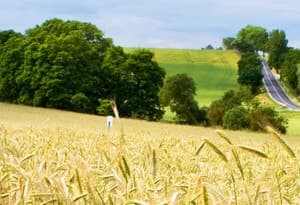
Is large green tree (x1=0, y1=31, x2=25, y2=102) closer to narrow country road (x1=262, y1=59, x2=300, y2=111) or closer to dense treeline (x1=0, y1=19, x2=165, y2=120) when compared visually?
dense treeline (x1=0, y1=19, x2=165, y2=120)

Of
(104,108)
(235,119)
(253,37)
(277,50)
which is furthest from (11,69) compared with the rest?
(253,37)

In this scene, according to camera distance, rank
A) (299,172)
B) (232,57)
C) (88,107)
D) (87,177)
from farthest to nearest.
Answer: (232,57) < (88,107) < (299,172) < (87,177)

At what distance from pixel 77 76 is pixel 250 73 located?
166ft

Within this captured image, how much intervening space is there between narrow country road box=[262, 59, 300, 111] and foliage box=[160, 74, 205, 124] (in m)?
26.8

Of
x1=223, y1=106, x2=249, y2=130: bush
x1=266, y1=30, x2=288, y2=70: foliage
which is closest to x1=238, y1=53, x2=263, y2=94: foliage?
x1=266, y1=30, x2=288, y2=70: foliage

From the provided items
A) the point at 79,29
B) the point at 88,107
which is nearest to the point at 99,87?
the point at 88,107

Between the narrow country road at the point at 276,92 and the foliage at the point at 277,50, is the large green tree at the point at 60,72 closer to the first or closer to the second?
the narrow country road at the point at 276,92

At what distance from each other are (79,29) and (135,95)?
44.0ft

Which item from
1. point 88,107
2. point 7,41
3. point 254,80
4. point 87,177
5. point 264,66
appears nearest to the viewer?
point 87,177

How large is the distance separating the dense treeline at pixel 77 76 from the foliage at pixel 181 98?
6.88ft

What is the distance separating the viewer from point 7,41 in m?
82.8

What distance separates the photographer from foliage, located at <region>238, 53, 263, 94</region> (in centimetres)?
11975

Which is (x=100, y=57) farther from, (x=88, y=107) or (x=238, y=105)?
(x=238, y=105)

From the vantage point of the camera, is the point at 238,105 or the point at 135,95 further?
the point at 238,105
